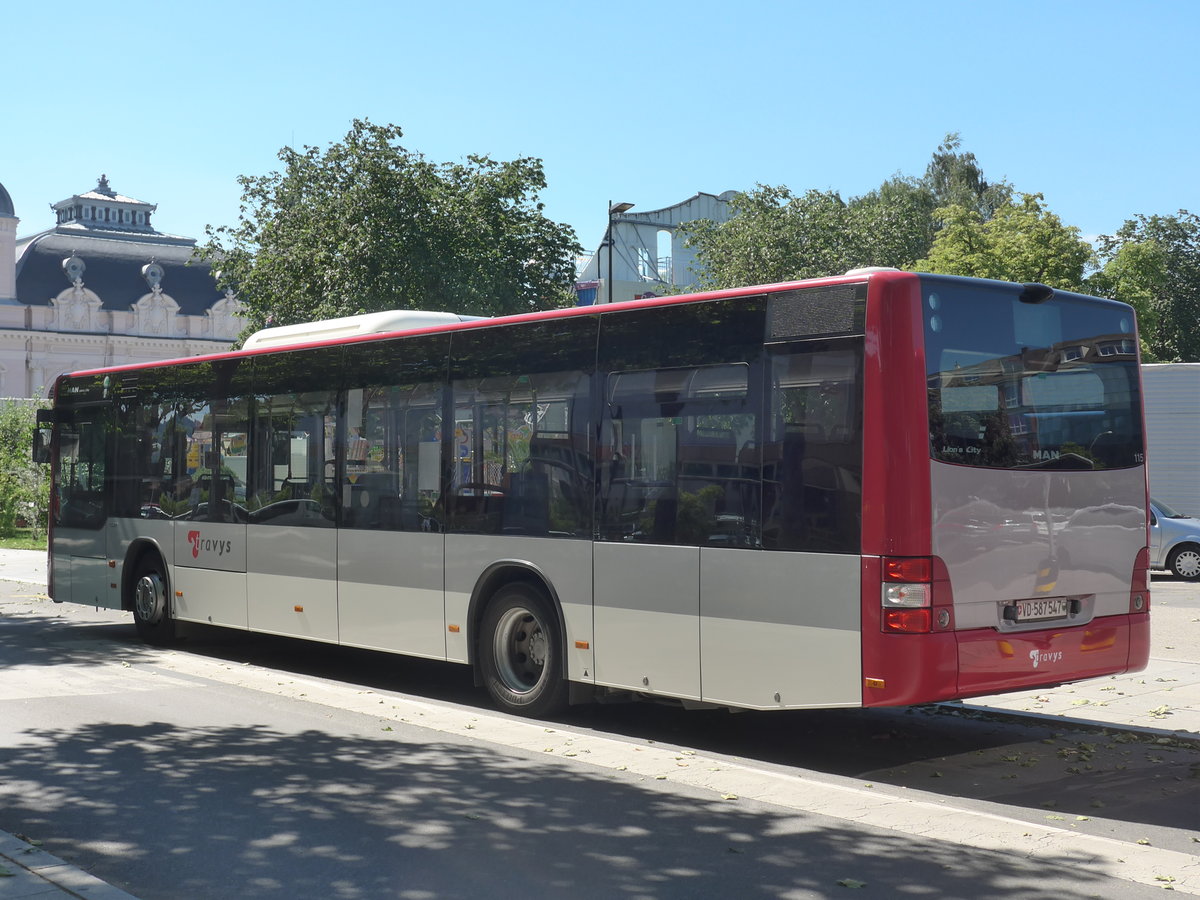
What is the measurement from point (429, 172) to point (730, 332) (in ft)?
91.2

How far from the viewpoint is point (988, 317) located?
834cm

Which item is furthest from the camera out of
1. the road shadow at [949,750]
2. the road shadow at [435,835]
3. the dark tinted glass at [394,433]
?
the dark tinted glass at [394,433]

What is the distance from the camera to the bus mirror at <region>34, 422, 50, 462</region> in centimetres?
1633

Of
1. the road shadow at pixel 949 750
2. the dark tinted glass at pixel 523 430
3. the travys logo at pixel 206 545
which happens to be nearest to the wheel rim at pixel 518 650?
the road shadow at pixel 949 750

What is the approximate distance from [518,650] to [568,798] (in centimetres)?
299

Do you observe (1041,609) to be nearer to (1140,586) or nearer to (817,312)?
(1140,586)

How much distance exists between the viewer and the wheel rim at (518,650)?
10336mm

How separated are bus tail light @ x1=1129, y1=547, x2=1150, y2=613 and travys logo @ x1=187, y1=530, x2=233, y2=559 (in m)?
8.15

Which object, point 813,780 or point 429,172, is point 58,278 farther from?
point 813,780

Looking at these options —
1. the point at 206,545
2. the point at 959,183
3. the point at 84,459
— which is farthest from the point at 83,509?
the point at 959,183

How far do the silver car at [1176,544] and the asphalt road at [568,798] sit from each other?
1354 cm

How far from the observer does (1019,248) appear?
47.1m

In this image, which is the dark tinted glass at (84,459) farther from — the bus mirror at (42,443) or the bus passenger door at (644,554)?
the bus passenger door at (644,554)

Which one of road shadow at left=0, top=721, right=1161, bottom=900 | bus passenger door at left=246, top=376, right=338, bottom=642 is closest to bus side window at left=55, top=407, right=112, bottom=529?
bus passenger door at left=246, top=376, right=338, bottom=642
